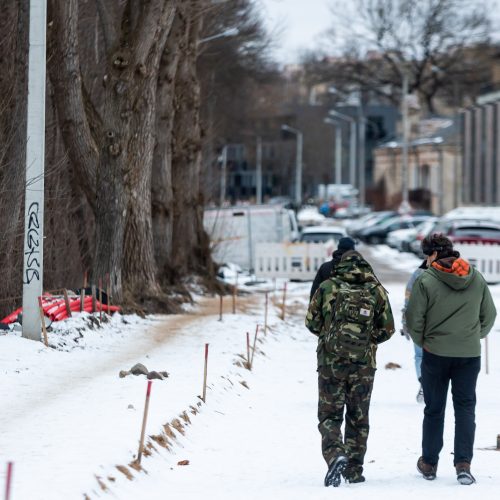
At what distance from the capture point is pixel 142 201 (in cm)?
2309

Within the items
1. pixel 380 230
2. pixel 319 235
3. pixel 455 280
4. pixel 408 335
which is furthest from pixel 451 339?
pixel 380 230

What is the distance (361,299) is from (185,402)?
357 cm

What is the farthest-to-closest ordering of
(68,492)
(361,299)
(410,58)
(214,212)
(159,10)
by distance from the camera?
(410,58), (214,212), (159,10), (361,299), (68,492)

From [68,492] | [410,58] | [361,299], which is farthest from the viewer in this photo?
[410,58]

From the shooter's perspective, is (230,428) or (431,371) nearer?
(431,371)

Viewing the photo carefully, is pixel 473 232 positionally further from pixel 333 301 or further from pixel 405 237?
pixel 333 301

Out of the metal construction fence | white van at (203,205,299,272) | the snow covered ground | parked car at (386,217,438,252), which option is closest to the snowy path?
the snow covered ground

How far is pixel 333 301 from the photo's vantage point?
395 inches

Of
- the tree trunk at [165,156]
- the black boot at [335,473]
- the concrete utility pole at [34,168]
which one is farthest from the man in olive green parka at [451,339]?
the tree trunk at [165,156]

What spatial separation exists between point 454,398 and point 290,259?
23.9 metres

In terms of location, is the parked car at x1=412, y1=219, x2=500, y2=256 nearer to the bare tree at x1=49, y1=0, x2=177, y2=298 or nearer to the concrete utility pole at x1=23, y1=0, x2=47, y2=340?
the bare tree at x1=49, y1=0, x2=177, y2=298

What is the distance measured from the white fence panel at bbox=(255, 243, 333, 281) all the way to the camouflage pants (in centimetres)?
2334

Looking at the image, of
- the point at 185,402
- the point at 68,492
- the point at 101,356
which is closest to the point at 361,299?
the point at 68,492

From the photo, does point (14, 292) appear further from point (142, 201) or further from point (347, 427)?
point (347, 427)
